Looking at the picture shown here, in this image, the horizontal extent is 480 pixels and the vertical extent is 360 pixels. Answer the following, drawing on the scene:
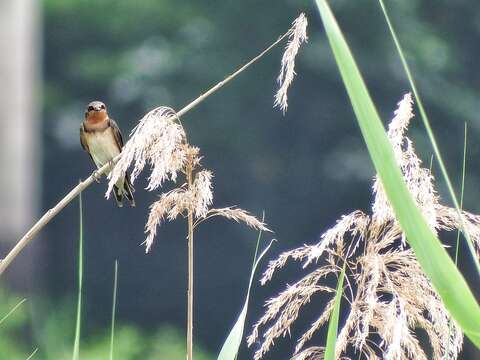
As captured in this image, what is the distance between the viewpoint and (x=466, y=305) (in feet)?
4.29

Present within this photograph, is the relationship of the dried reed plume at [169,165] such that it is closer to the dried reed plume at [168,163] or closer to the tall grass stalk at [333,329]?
the dried reed plume at [168,163]

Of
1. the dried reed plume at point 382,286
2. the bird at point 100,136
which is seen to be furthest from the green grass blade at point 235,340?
the bird at point 100,136

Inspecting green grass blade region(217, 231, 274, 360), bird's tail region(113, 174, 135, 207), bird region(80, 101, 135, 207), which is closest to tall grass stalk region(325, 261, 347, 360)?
green grass blade region(217, 231, 274, 360)

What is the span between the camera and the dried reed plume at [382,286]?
1.46 m

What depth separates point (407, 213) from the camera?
1.31m

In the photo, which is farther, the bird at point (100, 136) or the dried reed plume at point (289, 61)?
the bird at point (100, 136)

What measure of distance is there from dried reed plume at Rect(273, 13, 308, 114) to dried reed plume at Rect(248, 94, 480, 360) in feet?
0.45

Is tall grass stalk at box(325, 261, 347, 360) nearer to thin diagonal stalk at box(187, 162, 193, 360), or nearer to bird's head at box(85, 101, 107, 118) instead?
thin diagonal stalk at box(187, 162, 193, 360)

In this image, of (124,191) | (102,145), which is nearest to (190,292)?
(124,191)

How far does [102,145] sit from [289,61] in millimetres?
2585

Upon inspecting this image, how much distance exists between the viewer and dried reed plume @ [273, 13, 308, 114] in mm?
1479

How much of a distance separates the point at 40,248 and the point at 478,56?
4438mm

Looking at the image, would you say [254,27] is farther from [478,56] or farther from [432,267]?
[432,267]

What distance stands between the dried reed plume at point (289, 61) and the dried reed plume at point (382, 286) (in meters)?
0.14
